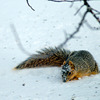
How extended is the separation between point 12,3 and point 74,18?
2.74m

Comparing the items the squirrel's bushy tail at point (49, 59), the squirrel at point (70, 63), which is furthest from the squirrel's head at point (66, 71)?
the squirrel's bushy tail at point (49, 59)

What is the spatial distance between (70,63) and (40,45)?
2344 millimetres

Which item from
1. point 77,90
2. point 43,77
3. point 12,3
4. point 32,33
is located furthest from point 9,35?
point 77,90

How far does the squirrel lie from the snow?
10cm

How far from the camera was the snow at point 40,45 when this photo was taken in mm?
3201

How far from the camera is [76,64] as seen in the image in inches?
142

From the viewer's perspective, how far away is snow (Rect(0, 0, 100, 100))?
3201mm

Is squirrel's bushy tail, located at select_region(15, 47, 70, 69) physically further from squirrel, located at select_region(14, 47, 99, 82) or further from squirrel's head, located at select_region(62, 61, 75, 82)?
squirrel's head, located at select_region(62, 61, 75, 82)

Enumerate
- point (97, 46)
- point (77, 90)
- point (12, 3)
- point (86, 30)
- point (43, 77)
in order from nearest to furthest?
point (77, 90)
point (43, 77)
point (97, 46)
point (86, 30)
point (12, 3)

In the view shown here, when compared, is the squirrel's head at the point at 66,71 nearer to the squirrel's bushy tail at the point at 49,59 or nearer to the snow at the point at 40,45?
the snow at the point at 40,45

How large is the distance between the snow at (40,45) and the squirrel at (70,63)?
0.32ft

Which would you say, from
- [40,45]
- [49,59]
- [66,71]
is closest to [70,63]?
[66,71]

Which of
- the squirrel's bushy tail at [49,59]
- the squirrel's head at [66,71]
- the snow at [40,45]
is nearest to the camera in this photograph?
the snow at [40,45]

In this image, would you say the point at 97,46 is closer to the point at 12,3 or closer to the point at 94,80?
the point at 94,80
